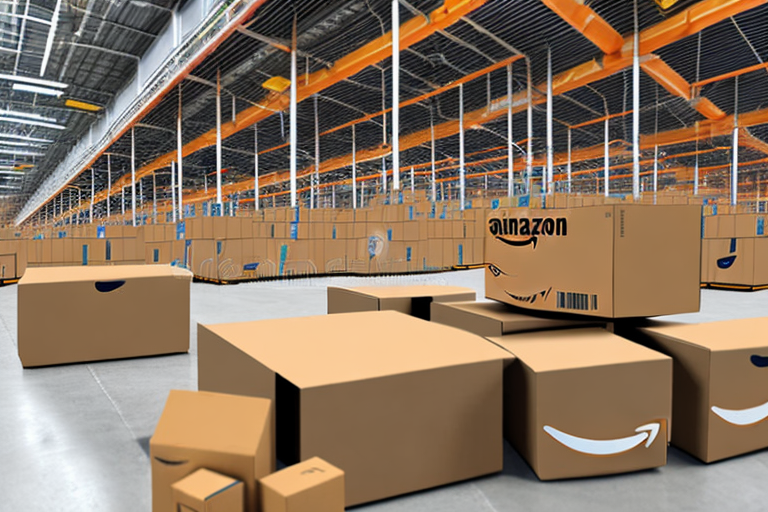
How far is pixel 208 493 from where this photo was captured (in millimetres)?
961

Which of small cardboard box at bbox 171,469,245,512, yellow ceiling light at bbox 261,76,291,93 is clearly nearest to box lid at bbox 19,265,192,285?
small cardboard box at bbox 171,469,245,512

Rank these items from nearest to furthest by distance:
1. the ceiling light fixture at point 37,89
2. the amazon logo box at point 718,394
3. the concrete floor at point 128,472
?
the concrete floor at point 128,472 → the amazon logo box at point 718,394 → the ceiling light fixture at point 37,89

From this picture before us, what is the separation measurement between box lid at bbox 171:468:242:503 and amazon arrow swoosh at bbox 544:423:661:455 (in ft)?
3.29

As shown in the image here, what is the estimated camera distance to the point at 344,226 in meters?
9.95

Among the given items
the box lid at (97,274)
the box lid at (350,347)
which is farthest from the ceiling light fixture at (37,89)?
the box lid at (350,347)

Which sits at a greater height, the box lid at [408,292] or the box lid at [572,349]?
the box lid at [408,292]

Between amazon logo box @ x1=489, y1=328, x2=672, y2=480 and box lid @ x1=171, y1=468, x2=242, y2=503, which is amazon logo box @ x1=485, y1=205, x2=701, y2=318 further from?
box lid @ x1=171, y1=468, x2=242, y2=503

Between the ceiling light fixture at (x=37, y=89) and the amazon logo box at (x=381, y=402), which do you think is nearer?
the amazon logo box at (x=381, y=402)

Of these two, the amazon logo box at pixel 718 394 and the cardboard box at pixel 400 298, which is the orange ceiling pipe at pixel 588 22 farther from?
the amazon logo box at pixel 718 394

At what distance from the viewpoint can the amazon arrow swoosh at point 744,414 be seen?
175 cm

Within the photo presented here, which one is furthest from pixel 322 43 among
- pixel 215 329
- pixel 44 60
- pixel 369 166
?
pixel 369 166

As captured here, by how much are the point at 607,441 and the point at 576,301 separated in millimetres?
579

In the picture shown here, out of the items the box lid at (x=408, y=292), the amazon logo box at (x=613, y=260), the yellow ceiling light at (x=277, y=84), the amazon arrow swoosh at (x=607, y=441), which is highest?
the yellow ceiling light at (x=277, y=84)

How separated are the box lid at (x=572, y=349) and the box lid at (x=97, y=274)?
7.65ft
